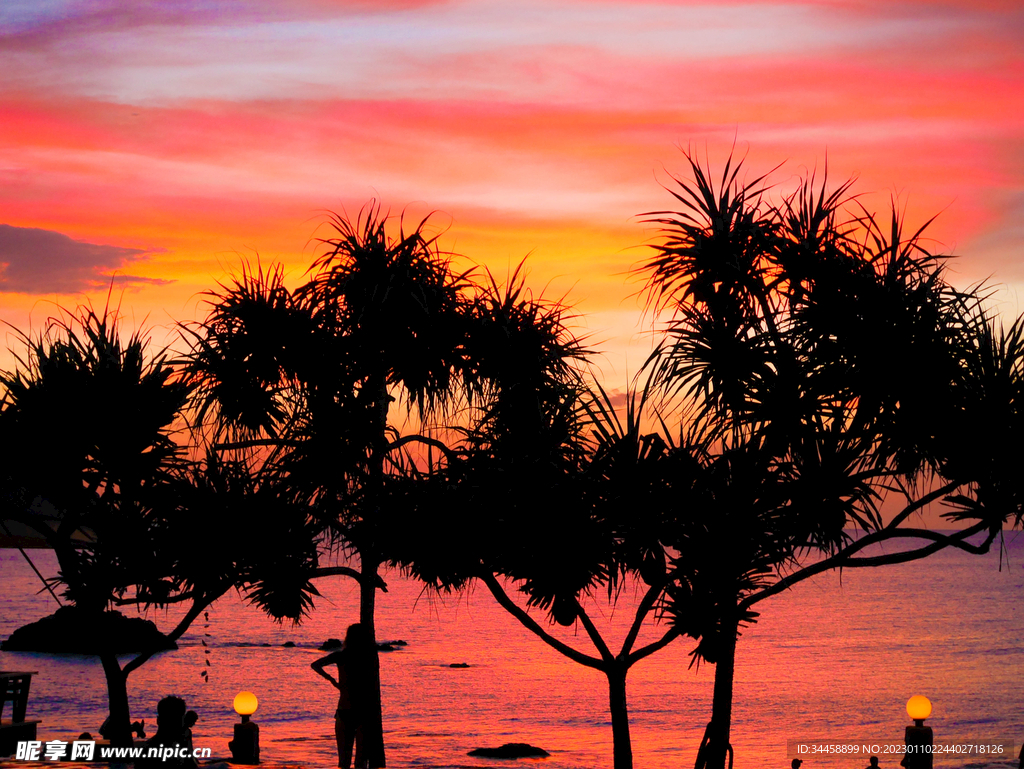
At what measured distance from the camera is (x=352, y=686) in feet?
36.0

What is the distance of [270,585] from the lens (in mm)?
12711

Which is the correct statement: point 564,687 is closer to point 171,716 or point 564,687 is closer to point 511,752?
point 511,752

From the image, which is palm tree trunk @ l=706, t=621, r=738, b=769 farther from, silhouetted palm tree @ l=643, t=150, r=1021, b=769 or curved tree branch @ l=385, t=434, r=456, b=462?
curved tree branch @ l=385, t=434, r=456, b=462

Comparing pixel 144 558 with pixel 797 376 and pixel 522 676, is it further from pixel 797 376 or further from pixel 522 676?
pixel 522 676

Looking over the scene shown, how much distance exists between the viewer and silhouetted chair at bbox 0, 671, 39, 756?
31.7 feet

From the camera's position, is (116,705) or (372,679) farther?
(116,705)

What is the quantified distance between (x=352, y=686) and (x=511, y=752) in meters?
21.2

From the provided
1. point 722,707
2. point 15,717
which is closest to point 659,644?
point 722,707

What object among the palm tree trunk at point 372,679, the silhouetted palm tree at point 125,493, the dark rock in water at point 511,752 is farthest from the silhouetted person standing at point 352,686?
the dark rock in water at point 511,752

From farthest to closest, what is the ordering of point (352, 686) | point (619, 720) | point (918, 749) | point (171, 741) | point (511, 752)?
point (511, 752) < point (352, 686) < point (619, 720) < point (918, 749) < point (171, 741)

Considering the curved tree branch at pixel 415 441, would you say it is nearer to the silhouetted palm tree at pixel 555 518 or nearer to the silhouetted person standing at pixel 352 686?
the silhouetted palm tree at pixel 555 518

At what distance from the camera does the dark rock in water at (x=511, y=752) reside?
99.6ft

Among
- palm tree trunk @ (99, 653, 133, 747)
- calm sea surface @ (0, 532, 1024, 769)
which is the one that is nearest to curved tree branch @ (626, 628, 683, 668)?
palm tree trunk @ (99, 653, 133, 747)

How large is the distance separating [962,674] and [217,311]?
53.9m
